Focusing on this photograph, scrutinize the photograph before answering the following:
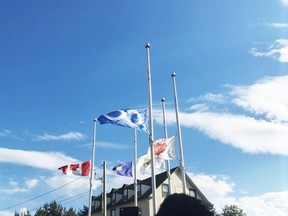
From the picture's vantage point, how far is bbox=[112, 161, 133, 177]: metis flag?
28844 mm

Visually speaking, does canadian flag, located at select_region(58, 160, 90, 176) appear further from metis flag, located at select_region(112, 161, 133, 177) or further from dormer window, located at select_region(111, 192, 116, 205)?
dormer window, located at select_region(111, 192, 116, 205)

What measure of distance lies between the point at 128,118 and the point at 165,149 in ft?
10.1

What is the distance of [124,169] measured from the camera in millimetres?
29047

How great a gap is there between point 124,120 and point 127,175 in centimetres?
1043

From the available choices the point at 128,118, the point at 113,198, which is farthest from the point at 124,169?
the point at 113,198

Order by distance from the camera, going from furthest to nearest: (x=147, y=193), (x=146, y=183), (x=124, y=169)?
(x=146, y=183) < (x=147, y=193) < (x=124, y=169)

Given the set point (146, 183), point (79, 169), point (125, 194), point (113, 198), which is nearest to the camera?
point (79, 169)

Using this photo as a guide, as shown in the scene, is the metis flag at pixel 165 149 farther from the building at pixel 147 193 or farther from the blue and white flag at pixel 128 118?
the building at pixel 147 193

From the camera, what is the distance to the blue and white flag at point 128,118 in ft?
64.5

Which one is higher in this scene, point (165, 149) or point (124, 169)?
point (124, 169)

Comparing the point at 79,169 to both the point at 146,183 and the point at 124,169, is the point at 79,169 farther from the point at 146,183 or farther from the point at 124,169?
the point at 146,183

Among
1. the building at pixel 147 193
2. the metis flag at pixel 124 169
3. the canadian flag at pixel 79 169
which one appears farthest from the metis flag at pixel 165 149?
the building at pixel 147 193

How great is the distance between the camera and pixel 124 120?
1975 cm

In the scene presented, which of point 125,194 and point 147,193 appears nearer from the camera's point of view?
point 147,193
